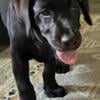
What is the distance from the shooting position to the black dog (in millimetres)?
935

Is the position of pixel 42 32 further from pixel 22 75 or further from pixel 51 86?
pixel 51 86

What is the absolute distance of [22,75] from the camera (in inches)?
46.0

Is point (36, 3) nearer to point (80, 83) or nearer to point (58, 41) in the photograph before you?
point (58, 41)

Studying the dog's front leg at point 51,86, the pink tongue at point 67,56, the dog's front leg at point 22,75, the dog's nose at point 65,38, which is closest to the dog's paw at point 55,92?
the dog's front leg at point 51,86

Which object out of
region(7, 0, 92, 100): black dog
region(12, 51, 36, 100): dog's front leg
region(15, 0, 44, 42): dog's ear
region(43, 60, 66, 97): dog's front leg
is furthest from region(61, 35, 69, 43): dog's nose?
region(43, 60, 66, 97): dog's front leg

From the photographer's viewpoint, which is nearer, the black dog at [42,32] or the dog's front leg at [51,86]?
the black dog at [42,32]

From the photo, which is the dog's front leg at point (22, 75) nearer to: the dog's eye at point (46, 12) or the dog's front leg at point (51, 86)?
the dog's front leg at point (51, 86)

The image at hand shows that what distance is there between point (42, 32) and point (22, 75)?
9.8 inches

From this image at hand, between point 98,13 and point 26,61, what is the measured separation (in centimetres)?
→ 111

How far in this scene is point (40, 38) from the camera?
3.41 ft

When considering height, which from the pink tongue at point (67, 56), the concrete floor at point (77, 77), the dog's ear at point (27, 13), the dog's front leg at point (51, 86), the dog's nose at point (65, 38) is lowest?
the concrete floor at point (77, 77)

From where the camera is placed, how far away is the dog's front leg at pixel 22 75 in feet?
3.74

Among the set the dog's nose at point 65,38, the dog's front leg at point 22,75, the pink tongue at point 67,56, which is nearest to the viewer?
the dog's nose at point 65,38

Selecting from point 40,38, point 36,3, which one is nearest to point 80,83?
point 40,38
